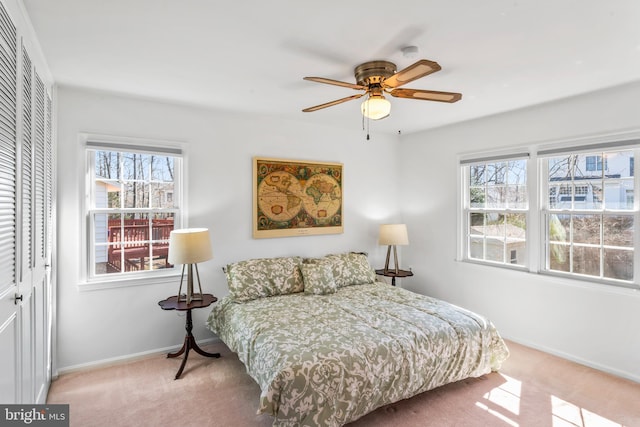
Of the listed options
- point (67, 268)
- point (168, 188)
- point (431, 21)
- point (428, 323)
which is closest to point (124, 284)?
point (67, 268)

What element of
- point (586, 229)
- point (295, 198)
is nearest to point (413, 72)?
point (295, 198)

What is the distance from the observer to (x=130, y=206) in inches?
132

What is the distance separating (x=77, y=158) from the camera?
120 inches

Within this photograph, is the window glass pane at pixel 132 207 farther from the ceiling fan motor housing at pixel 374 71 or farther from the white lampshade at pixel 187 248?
the ceiling fan motor housing at pixel 374 71

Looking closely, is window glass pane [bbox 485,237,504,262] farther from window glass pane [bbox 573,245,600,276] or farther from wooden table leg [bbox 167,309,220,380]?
wooden table leg [bbox 167,309,220,380]

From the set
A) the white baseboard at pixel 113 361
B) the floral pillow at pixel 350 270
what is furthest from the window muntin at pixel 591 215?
the white baseboard at pixel 113 361

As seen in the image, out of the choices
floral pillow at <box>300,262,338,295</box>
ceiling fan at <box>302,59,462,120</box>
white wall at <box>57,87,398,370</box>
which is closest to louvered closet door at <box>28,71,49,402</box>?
white wall at <box>57,87,398,370</box>

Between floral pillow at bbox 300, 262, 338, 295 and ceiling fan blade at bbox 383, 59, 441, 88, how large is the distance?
6.66 feet

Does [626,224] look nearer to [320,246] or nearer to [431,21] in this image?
[431,21]

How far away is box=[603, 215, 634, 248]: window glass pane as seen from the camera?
9.78 feet

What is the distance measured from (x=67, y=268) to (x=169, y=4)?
8.12 ft

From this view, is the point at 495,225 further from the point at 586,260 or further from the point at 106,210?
the point at 106,210

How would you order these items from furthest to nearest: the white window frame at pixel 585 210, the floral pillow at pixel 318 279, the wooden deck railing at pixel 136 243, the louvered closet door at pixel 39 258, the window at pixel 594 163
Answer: the floral pillow at pixel 318 279, the wooden deck railing at pixel 136 243, the window at pixel 594 163, the white window frame at pixel 585 210, the louvered closet door at pixel 39 258
